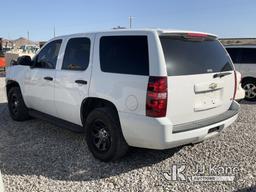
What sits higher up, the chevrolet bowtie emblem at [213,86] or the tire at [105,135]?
the chevrolet bowtie emblem at [213,86]

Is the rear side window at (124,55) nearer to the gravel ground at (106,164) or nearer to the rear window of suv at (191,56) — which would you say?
the rear window of suv at (191,56)

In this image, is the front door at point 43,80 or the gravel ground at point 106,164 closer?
the gravel ground at point 106,164

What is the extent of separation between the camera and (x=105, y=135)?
14.5ft

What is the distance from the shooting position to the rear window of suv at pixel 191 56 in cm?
379

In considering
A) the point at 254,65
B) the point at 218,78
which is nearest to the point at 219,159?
the point at 218,78

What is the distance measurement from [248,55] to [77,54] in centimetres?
678

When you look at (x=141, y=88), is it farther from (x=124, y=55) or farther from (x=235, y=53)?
(x=235, y=53)

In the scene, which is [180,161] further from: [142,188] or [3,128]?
[3,128]

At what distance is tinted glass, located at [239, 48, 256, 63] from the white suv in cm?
549

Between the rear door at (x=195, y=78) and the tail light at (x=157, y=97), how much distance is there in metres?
0.07

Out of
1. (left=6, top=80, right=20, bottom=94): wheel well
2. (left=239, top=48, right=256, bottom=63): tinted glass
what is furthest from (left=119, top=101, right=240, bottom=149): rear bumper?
(left=239, top=48, right=256, bottom=63): tinted glass

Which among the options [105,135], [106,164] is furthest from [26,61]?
[106,164]

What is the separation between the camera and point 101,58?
444 cm

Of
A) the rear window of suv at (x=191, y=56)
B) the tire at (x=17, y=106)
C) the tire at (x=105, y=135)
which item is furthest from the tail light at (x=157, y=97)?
the tire at (x=17, y=106)
